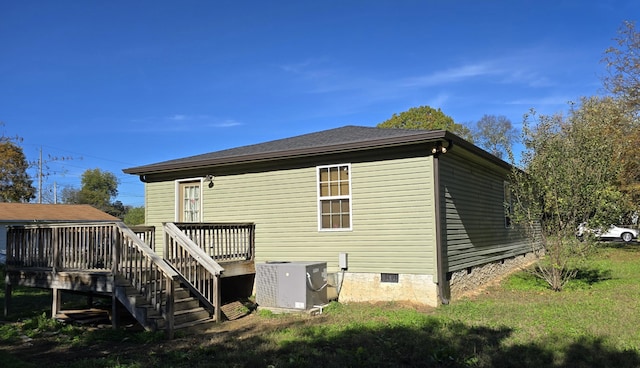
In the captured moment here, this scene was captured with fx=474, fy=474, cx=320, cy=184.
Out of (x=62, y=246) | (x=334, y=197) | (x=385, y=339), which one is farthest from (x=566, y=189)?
(x=62, y=246)

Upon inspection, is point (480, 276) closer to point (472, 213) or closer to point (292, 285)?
point (472, 213)

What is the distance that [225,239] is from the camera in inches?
392

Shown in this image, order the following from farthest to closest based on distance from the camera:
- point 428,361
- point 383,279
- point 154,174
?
point 154,174 < point 383,279 < point 428,361

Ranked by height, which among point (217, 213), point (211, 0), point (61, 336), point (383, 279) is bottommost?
point (61, 336)

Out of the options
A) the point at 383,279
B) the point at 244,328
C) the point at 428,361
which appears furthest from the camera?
the point at 383,279

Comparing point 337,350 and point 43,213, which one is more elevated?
point 43,213

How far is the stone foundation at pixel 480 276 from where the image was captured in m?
9.66

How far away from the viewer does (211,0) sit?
43.0ft

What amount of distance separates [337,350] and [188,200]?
7.70m

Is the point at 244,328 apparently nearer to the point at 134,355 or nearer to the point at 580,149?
the point at 134,355

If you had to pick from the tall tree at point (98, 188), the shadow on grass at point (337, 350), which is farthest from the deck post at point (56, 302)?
the tall tree at point (98, 188)

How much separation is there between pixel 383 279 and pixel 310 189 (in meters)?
2.44

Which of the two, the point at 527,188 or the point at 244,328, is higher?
the point at 527,188

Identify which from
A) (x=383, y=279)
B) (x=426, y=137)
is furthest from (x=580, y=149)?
(x=383, y=279)
